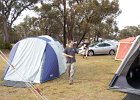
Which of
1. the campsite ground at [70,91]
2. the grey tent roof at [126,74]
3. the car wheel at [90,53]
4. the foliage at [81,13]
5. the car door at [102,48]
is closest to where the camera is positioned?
the grey tent roof at [126,74]

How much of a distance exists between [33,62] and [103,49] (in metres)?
18.8

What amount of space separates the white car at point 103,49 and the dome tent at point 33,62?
17.5 meters

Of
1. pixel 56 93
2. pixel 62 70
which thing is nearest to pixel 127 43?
pixel 62 70

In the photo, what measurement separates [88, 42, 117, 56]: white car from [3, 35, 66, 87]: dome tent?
57.3ft

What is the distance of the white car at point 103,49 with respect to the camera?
31714mm

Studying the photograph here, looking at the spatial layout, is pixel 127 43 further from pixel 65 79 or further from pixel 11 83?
pixel 11 83

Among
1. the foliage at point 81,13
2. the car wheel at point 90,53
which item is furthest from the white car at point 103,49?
the foliage at point 81,13

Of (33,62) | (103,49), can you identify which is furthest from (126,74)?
(103,49)

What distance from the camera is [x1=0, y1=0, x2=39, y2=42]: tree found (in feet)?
139

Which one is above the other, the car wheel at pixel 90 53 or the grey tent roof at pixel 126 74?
the grey tent roof at pixel 126 74

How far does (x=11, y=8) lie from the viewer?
43.2 metres

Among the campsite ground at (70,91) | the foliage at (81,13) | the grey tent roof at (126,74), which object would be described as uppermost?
the foliage at (81,13)

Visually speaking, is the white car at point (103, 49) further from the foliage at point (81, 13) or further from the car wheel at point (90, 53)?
the foliage at point (81, 13)

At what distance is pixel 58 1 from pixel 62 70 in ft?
83.8
